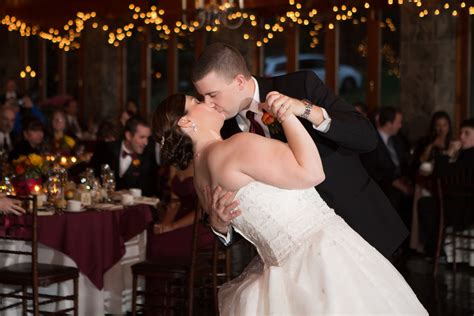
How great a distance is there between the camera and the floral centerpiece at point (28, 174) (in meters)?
5.95

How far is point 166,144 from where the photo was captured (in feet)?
10.2

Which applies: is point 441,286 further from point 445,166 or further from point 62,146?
point 62,146

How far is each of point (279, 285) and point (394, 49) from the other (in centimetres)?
890

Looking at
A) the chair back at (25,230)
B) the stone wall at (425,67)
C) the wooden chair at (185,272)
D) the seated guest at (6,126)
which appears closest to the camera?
the chair back at (25,230)

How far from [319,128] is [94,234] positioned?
114 inches

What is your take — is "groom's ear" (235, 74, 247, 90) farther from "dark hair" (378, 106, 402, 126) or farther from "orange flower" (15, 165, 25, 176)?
"dark hair" (378, 106, 402, 126)

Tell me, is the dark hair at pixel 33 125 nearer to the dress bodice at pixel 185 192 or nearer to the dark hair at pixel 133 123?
the dark hair at pixel 133 123

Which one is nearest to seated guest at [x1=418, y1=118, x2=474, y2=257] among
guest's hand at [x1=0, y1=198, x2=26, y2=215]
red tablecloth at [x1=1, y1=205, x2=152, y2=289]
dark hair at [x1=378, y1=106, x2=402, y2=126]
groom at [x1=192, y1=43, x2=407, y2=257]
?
dark hair at [x1=378, y1=106, x2=402, y2=126]

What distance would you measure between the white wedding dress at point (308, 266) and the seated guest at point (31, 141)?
532 centimetres

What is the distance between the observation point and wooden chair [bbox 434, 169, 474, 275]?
7582 mm

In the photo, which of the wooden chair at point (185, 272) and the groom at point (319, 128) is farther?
the wooden chair at point (185, 272)

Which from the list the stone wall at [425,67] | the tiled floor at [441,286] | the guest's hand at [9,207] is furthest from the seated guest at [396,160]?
the guest's hand at [9,207]

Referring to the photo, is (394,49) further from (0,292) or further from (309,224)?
(309,224)

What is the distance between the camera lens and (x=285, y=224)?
9.82 feet
